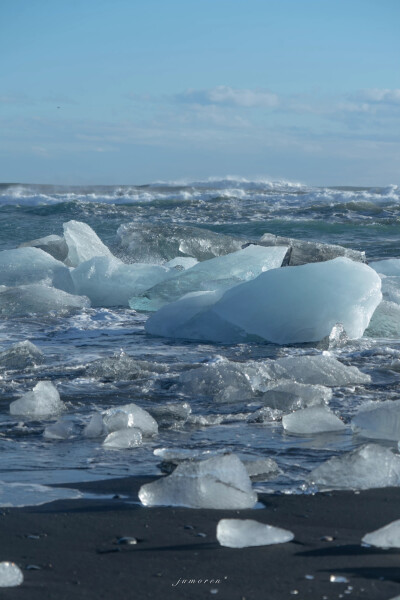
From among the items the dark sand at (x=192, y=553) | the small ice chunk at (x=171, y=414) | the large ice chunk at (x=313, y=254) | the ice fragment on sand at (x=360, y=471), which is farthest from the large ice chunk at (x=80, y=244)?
the dark sand at (x=192, y=553)

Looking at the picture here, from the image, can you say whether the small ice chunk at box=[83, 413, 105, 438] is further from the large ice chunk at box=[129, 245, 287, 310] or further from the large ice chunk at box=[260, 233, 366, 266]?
the large ice chunk at box=[260, 233, 366, 266]

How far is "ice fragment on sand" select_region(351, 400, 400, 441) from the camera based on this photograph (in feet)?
8.97

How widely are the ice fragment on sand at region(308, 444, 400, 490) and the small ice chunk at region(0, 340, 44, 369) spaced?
7.21ft

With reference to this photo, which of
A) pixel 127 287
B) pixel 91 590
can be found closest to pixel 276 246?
pixel 127 287

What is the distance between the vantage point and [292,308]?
490 cm

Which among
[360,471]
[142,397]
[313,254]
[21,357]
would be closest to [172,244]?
[313,254]

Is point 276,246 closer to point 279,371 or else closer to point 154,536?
point 279,371

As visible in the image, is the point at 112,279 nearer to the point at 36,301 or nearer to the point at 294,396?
→ the point at 36,301

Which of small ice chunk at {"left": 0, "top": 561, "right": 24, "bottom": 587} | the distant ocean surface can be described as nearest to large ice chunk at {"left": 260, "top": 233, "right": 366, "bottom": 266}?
the distant ocean surface

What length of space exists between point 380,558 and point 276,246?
5.58 m

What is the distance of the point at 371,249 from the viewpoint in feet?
35.3

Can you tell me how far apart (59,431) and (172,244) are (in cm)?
565

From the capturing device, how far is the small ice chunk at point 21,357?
403cm

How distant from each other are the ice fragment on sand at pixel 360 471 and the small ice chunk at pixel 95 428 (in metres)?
0.85
